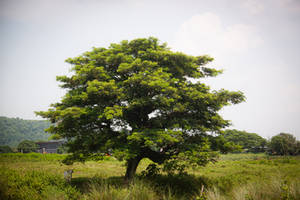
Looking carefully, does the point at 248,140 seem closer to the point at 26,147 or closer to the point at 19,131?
the point at 26,147

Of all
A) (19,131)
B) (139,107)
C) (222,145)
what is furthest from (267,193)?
(19,131)

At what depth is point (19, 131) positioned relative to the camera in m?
157

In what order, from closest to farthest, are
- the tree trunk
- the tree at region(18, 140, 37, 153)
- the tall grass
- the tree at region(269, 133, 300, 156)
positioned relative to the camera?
the tall grass < the tree trunk < the tree at region(269, 133, 300, 156) < the tree at region(18, 140, 37, 153)

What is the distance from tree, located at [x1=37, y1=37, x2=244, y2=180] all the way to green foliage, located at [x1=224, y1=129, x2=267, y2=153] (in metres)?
76.4

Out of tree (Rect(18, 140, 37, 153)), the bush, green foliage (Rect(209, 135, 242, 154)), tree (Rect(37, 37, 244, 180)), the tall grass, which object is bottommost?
tree (Rect(18, 140, 37, 153))

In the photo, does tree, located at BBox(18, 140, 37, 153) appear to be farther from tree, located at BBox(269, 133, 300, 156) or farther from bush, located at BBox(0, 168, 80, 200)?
tree, located at BBox(269, 133, 300, 156)

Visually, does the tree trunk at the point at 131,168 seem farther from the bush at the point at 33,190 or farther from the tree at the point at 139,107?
the bush at the point at 33,190

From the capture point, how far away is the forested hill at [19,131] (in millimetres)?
138625

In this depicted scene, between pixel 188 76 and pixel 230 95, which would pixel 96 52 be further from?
pixel 230 95

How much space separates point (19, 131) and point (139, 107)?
18315 centimetres

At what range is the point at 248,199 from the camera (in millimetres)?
7219

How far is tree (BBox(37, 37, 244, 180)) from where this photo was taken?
34.8 feet

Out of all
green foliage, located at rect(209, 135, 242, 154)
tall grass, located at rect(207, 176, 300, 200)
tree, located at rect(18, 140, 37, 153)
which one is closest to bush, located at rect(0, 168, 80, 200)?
tall grass, located at rect(207, 176, 300, 200)

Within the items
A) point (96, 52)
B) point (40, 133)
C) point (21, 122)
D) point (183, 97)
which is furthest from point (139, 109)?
point (21, 122)
